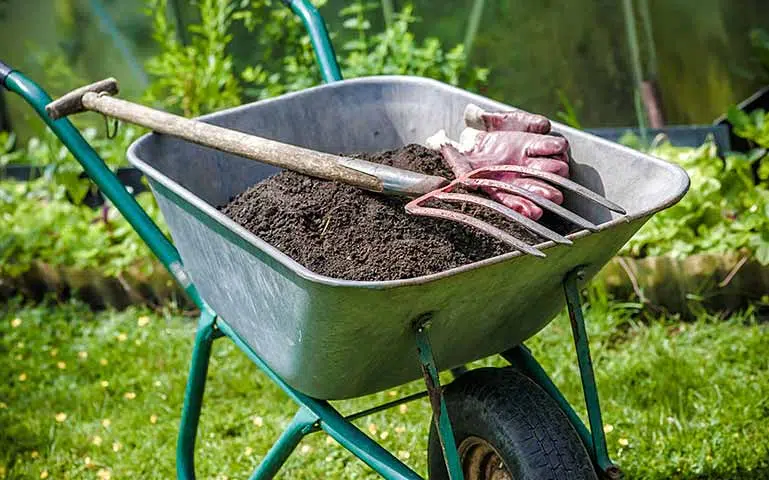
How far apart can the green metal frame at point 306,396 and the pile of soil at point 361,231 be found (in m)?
0.14

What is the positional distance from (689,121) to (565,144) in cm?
266

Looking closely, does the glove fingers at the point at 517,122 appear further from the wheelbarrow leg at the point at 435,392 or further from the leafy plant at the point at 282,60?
the leafy plant at the point at 282,60

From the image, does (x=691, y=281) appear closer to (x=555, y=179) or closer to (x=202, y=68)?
(x=555, y=179)

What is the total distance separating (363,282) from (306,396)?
0.57 meters

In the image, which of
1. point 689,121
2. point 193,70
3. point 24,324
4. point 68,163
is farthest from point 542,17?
point 24,324

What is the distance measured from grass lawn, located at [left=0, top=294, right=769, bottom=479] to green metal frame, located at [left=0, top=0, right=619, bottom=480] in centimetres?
48

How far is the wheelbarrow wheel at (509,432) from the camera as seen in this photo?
6.12ft

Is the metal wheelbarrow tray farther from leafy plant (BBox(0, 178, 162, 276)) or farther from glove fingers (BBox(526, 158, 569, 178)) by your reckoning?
leafy plant (BBox(0, 178, 162, 276))

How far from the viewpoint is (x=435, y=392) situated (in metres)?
1.76

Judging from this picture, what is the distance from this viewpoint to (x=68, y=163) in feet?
14.3

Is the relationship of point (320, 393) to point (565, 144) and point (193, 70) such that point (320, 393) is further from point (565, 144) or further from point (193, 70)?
point (193, 70)

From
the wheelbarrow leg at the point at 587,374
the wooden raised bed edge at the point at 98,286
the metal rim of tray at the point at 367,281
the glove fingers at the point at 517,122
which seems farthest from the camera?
the wooden raised bed edge at the point at 98,286

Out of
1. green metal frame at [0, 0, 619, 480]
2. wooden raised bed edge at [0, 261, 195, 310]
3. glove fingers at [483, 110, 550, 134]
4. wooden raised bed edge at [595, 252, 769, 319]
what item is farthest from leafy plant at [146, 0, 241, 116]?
glove fingers at [483, 110, 550, 134]

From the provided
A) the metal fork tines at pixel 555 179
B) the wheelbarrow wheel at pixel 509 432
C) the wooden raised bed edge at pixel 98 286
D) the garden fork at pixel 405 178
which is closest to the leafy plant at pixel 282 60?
the wooden raised bed edge at pixel 98 286
